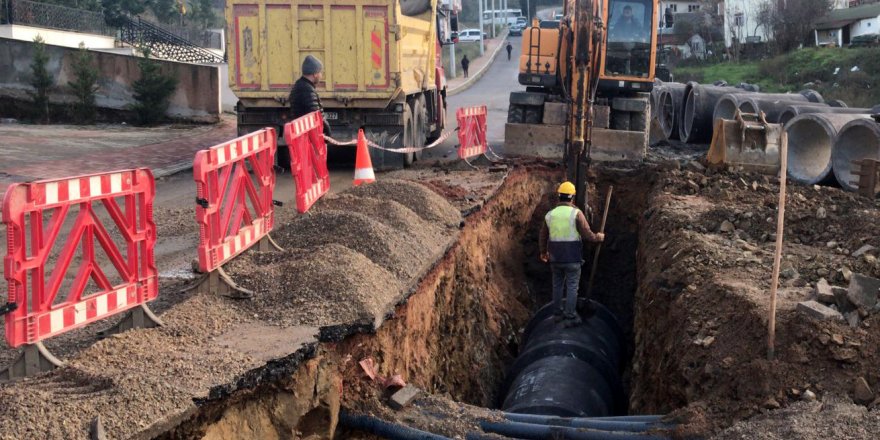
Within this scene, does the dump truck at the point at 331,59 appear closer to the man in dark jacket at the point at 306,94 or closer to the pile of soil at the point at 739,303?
the man in dark jacket at the point at 306,94

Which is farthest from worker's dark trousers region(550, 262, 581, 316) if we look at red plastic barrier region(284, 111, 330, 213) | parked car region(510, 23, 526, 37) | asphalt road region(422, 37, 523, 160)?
parked car region(510, 23, 526, 37)

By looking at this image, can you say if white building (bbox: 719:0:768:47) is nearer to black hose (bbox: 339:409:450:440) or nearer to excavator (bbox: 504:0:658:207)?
excavator (bbox: 504:0:658:207)

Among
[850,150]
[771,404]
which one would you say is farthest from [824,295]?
[850,150]

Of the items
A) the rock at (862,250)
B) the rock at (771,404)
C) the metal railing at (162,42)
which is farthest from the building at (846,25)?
the rock at (771,404)

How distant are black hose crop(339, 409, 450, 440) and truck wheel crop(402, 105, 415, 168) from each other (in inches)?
372

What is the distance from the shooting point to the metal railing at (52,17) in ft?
92.9

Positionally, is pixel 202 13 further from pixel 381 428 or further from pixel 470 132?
pixel 381 428

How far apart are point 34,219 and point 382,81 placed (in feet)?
32.3

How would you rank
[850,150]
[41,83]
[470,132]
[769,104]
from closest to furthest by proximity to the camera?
[850,150]
[470,132]
[769,104]
[41,83]

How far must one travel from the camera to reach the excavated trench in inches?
226

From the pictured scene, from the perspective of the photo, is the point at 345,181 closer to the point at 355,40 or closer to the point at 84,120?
the point at 355,40

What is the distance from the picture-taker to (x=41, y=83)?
21812 mm

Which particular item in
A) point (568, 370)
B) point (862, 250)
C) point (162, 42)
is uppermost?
point (162, 42)

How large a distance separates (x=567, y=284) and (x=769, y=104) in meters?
10.5
